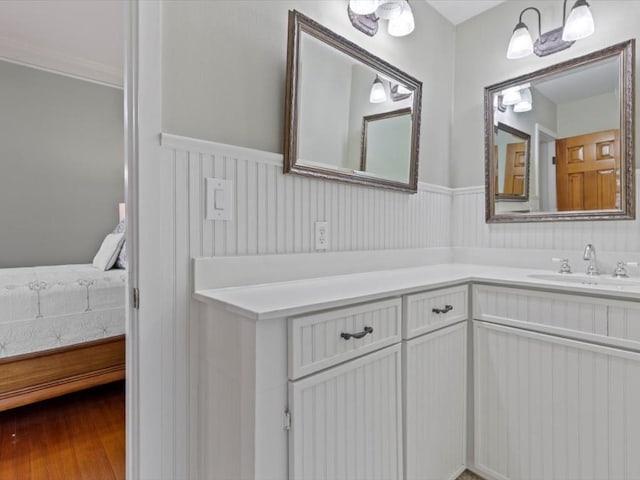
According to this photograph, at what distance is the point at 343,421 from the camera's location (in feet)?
3.32

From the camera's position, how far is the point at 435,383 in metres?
1.37

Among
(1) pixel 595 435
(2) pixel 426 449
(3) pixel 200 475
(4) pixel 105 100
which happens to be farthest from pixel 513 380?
(4) pixel 105 100

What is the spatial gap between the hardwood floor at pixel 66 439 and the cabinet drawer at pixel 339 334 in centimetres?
131

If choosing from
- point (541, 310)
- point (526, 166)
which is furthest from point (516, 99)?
point (541, 310)

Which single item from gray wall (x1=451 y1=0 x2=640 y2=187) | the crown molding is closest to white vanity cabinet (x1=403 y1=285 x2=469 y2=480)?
gray wall (x1=451 y1=0 x2=640 y2=187)

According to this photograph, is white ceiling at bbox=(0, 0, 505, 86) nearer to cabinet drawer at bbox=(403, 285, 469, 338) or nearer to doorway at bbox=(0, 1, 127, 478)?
doorway at bbox=(0, 1, 127, 478)

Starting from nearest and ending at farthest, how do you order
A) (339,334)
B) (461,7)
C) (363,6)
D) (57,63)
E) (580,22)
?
(339,334) → (363,6) → (580,22) → (461,7) → (57,63)

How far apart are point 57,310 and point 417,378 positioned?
6.51 feet

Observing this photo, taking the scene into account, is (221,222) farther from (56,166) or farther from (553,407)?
(56,166)

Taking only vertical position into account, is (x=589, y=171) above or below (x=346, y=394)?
above

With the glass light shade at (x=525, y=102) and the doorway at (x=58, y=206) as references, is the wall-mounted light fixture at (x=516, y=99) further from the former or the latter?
the doorway at (x=58, y=206)

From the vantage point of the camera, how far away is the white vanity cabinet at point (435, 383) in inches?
49.3

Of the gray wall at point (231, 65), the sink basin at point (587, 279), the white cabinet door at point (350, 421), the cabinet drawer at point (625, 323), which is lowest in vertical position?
the white cabinet door at point (350, 421)

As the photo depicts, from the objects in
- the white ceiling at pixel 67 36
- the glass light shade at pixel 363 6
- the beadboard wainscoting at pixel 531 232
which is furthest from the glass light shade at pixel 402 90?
the white ceiling at pixel 67 36
